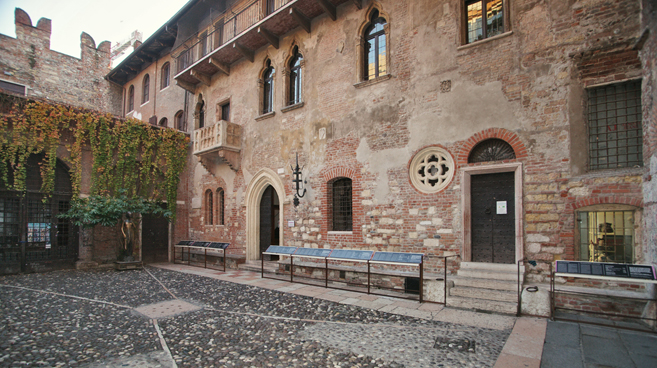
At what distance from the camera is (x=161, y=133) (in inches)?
582

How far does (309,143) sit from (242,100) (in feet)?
13.9

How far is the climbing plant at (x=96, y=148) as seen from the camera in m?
11.4

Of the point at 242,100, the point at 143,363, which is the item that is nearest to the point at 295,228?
the point at 242,100

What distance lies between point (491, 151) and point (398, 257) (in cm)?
312

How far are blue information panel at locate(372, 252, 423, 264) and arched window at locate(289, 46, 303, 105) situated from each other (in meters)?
6.36

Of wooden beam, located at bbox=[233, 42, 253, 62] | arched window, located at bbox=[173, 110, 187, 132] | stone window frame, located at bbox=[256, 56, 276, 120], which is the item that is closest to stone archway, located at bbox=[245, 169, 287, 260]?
stone window frame, located at bbox=[256, 56, 276, 120]

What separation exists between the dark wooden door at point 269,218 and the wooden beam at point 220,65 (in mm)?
5241

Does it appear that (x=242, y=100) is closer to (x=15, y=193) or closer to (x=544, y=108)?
(x=15, y=193)

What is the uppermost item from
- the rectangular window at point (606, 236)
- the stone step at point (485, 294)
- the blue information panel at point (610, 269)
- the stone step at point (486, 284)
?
the rectangular window at point (606, 236)

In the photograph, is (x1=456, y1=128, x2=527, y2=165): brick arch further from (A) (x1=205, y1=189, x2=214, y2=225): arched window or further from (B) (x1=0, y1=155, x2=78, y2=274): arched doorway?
(B) (x1=0, y1=155, x2=78, y2=274): arched doorway

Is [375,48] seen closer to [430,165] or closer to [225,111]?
[430,165]

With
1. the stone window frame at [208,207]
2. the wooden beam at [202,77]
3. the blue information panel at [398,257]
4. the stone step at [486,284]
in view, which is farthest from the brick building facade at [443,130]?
the stone window frame at [208,207]

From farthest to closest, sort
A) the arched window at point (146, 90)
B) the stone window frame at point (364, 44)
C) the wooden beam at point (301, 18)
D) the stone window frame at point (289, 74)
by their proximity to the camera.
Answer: the arched window at point (146, 90) < the stone window frame at point (289, 74) < the wooden beam at point (301, 18) < the stone window frame at point (364, 44)

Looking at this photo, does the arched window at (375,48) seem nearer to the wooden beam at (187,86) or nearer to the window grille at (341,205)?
the window grille at (341,205)
